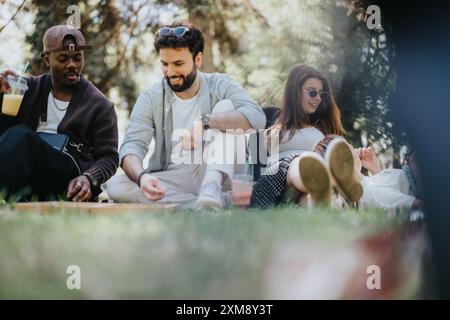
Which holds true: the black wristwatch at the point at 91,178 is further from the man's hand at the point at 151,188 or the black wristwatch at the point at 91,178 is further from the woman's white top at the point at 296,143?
the woman's white top at the point at 296,143

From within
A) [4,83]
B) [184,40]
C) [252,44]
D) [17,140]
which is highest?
[252,44]

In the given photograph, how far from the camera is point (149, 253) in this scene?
1.77 metres

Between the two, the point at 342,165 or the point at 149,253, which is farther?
the point at 342,165

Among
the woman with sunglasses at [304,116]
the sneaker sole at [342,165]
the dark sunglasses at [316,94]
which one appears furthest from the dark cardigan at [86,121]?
the sneaker sole at [342,165]

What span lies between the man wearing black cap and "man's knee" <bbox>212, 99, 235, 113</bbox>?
514 millimetres

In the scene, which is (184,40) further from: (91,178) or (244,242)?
(244,242)

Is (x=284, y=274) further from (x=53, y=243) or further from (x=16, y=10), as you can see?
(x=16, y=10)

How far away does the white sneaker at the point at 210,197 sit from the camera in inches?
90.0

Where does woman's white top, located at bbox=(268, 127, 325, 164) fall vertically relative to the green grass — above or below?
above

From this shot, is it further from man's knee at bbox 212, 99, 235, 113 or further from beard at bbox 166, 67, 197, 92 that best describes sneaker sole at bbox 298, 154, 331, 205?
beard at bbox 166, 67, 197, 92

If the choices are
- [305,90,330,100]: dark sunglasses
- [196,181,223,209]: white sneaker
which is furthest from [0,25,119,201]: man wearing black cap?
[305,90,330,100]: dark sunglasses

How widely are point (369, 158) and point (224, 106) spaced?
2.29 ft

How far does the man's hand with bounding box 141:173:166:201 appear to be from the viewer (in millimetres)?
2328

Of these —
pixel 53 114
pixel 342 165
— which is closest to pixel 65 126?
pixel 53 114
